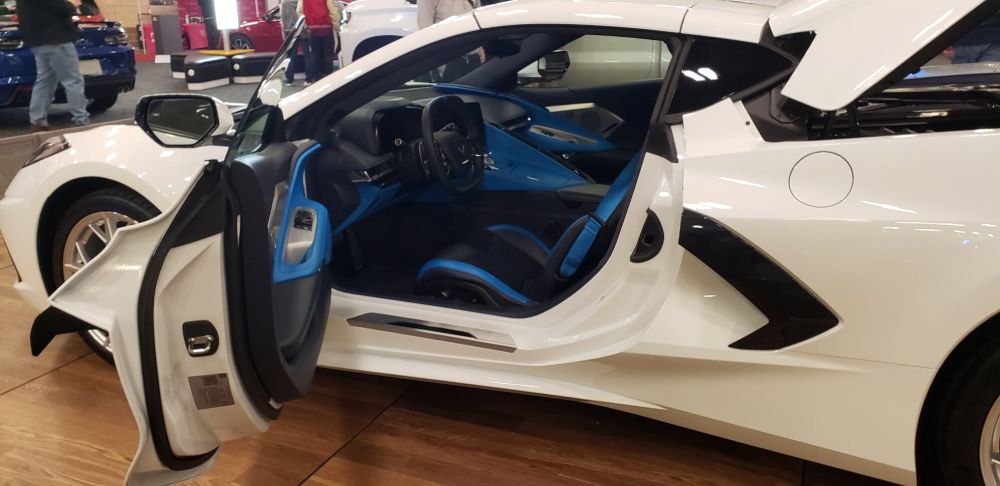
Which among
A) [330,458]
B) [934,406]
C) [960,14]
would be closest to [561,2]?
[960,14]

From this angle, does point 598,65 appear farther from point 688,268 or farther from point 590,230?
point 688,268

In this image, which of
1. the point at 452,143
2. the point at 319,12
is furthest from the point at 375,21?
the point at 452,143

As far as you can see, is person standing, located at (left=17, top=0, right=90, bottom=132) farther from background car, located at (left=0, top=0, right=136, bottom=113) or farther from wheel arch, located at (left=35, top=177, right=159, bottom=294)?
wheel arch, located at (left=35, top=177, right=159, bottom=294)

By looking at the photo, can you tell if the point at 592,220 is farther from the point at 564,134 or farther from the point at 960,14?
the point at 564,134

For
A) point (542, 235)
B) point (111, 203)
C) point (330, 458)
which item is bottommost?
point (330, 458)

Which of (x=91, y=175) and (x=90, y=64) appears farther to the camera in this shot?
(x=90, y=64)

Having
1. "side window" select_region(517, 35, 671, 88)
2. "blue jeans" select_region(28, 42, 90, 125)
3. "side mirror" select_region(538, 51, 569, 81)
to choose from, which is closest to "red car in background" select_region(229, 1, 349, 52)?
"blue jeans" select_region(28, 42, 90, 125)

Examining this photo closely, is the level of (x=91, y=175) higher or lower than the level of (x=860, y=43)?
lower

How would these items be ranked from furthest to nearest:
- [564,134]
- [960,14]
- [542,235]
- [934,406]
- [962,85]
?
[564,134]
[542,235]
[962,85]
[934,406]
[960,14]

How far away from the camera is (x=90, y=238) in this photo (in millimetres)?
2430

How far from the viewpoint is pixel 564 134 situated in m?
3.37

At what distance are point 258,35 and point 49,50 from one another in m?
7.17

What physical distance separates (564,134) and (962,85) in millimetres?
1754

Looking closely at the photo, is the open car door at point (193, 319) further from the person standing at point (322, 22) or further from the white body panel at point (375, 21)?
the person standing at point (322, 22)
